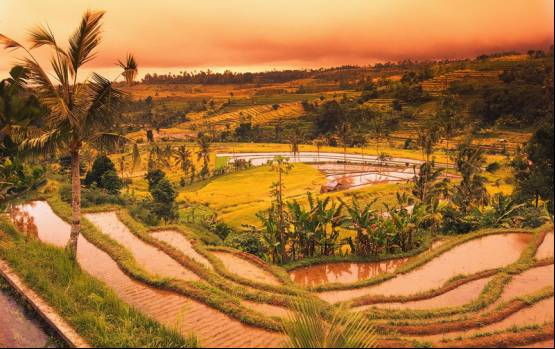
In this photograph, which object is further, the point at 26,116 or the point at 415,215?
the point at 415,215

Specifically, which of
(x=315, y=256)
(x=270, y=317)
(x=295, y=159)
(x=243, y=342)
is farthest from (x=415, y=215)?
(x=295, y=159)

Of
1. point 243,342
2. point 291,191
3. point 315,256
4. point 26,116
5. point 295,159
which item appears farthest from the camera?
point 295,159

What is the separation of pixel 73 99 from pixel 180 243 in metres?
6.36

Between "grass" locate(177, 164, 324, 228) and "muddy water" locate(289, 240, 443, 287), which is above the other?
"muddy water" locate(289, 240, 443, 287)

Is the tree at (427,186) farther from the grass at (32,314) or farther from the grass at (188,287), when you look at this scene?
the grass at (32,314)

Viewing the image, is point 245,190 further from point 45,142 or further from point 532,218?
point 45,142

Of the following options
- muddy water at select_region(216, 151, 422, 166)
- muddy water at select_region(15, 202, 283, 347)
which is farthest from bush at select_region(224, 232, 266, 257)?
muddy water at select_region(216, 151, 422, 166)

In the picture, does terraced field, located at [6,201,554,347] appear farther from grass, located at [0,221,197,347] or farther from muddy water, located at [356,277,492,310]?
grass, located at [0,221,197,347]

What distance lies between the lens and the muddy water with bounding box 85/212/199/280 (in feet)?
40.1

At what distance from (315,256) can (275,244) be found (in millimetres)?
1946

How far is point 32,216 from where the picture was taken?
17.0 metres

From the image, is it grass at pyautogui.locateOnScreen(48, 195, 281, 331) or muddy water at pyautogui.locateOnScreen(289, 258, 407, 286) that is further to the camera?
muddy water at pyautogui.locateOnScreen(289, 258, 407, 286)

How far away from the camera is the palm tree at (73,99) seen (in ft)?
32.5

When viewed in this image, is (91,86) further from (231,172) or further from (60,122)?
(231,172)
